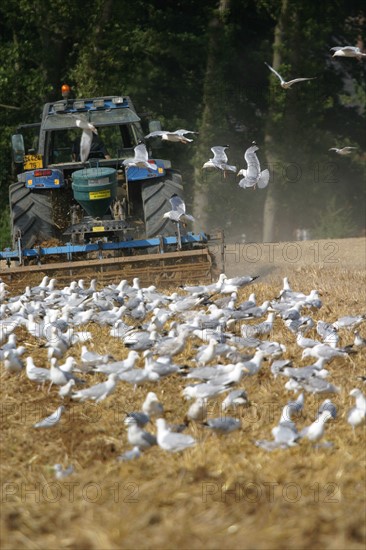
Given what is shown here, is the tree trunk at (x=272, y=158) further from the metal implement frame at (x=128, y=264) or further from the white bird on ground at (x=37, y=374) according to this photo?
the white bird on ground at (x=37, y=374)

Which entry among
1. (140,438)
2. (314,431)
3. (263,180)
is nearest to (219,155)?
(263,180)

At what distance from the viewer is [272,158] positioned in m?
28.0

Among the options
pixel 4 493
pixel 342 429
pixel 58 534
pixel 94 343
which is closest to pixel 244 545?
pixel 58 534

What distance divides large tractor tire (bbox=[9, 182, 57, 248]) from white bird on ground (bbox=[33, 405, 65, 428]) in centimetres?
759

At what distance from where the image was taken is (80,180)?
14.5 m

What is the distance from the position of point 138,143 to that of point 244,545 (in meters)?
11.4

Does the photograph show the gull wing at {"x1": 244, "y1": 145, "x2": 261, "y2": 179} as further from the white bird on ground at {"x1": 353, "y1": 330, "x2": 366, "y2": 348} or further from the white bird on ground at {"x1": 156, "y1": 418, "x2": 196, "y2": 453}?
the white bird on ground at {"x1": 156, "y1": 418, "x2": 196, "y2": 453}

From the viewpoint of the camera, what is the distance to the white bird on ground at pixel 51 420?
25.2 ft

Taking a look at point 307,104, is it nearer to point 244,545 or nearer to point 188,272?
point 188,272

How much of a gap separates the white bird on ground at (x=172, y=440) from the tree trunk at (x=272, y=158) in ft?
68.9

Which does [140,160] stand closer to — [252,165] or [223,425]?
[252,165]

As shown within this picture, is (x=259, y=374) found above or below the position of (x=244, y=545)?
below

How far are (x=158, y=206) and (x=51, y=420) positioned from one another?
300 inches

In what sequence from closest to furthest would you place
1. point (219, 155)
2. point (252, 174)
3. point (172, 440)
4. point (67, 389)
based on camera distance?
1. point (172, 440)
2. point (67, 389)
3. point (252, 174)
4. point (219, 155)
